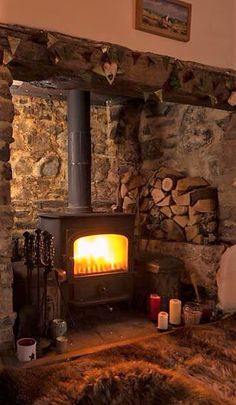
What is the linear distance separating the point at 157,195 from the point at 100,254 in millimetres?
825

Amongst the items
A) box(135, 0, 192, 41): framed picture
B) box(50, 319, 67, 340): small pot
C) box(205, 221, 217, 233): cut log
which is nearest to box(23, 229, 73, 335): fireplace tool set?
box(50, 319, 67, 340): small pot

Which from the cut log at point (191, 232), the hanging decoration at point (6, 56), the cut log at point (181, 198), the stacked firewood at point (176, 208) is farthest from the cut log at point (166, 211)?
the hanging decoration at point (6, 56)

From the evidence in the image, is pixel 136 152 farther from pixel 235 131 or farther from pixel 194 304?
pixel 194 304

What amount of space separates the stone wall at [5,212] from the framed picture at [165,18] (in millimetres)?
955

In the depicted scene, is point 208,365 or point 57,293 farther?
point 57,293

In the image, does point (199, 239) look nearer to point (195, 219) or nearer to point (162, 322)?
point (195, 219)

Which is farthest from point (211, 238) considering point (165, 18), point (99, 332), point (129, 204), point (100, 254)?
point (165, 18)

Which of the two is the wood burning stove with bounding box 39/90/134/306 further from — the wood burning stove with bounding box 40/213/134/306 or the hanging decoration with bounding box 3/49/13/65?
the hanging decoration with bounding box 3/49/13/65

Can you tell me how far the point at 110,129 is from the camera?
3.82 meters

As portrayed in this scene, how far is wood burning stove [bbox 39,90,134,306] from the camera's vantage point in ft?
8.27

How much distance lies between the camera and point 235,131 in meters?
2.82

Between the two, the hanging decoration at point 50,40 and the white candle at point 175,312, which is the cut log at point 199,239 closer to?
the white candle at point 175,312

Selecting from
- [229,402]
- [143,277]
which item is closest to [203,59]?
[143,277]

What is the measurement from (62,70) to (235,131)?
149 cm
